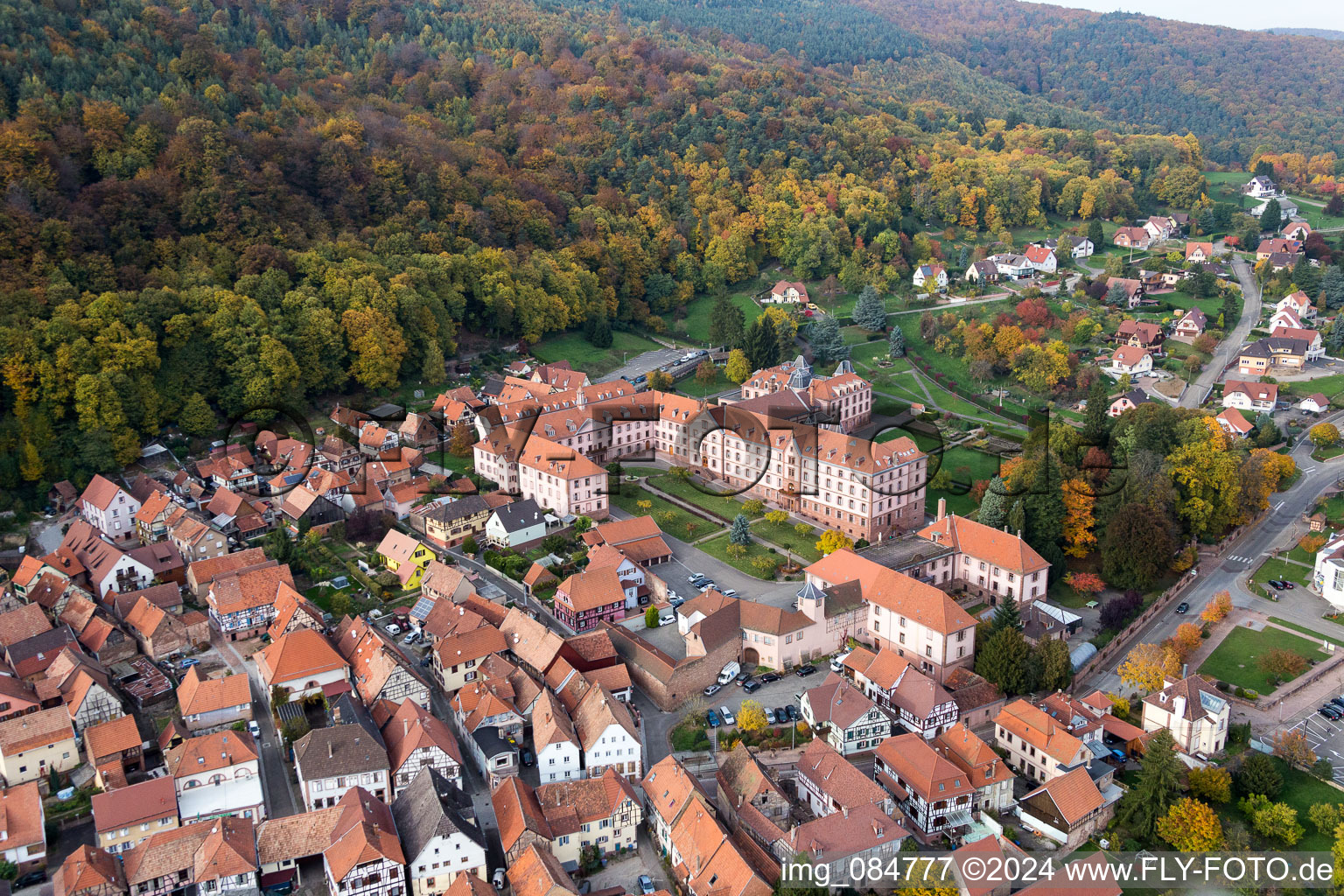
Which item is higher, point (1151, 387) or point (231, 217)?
point (231, 217)

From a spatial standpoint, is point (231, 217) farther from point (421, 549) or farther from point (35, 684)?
point (35, 684)

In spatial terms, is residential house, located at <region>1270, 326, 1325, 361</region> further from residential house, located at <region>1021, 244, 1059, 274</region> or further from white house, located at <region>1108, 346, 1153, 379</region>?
residential house, located at <region>1021, 244, 1059, 274</region>

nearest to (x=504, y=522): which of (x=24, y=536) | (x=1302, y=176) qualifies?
(x=24, y=536)

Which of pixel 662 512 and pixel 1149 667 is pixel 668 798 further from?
pixel 662 512

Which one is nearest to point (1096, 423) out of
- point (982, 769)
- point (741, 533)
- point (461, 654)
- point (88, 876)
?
point (741, 533)

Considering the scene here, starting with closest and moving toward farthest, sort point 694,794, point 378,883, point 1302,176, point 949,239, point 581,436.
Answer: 1. point 378,883
2. point 694,794
3. point 581,436
4. point 949,239
5. point 1302,176

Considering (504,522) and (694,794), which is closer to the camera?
(694,794)

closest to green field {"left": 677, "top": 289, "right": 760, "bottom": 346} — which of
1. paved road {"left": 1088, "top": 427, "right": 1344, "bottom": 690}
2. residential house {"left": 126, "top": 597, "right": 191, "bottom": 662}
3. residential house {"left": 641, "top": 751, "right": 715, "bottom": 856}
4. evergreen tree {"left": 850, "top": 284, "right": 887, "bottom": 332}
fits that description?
evergreen tree {"left": 850, "top": 284, "right": 887, "bottom": 332}
